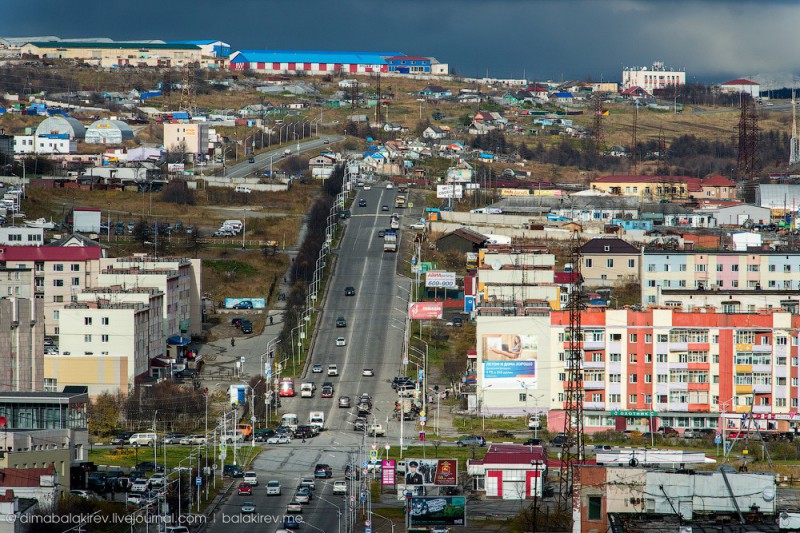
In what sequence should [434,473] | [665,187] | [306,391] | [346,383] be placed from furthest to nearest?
[665,187]
[346,383]
[306,391]
[434,473]

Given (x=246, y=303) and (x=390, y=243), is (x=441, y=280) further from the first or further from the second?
(x=390, y=243)

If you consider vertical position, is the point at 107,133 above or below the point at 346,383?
above

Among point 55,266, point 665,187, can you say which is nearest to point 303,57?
point 665,187

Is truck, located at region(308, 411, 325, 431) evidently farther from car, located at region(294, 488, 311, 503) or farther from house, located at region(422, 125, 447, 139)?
house, located at region(422, 125, 447, 139)

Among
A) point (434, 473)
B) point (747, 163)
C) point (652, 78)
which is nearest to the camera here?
point (434, 473)

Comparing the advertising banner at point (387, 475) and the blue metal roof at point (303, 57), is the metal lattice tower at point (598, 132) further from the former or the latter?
the advertising banner at point (387, 475)

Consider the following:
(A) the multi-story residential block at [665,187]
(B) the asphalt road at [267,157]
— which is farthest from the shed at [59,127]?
(A) the multi-story residential block at [665,187]

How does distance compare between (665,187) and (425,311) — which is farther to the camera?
(665,187)

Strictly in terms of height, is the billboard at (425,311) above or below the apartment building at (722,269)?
below

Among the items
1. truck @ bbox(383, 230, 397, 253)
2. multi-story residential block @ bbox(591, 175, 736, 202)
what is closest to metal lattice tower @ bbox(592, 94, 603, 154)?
multi-story residential block @ bbox(591, 175, 736, 202)
